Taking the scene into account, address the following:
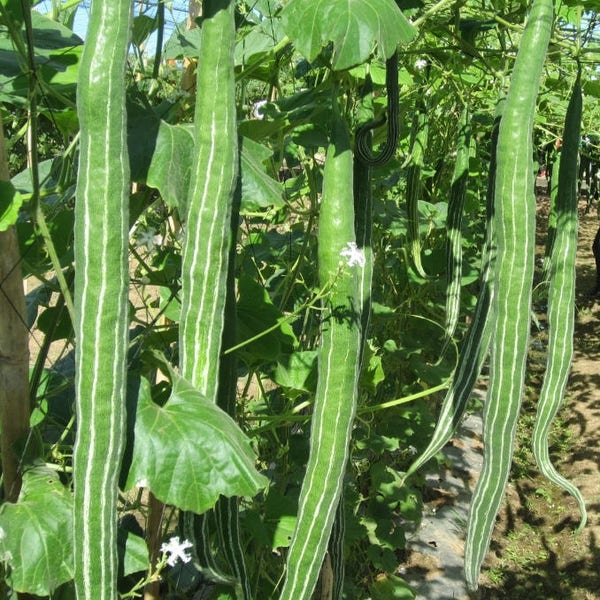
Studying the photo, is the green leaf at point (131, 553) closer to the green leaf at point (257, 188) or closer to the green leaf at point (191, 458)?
the green leaf at point (191, 458)

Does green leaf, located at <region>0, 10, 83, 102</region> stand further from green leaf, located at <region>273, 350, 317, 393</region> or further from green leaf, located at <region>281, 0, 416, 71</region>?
green leaf, located at <region>273, 350, 317, 393</region>

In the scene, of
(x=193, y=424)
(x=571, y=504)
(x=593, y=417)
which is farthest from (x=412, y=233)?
(x=593, y=417)

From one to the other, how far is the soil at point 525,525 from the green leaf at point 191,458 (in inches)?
103

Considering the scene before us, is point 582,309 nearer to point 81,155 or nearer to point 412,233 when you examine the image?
point 412,233

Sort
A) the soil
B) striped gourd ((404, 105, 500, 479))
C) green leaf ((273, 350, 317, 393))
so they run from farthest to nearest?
the soil → green leaf ((273, 350, 317, 393)) → striped gourd ((404, 105, 500, 479))

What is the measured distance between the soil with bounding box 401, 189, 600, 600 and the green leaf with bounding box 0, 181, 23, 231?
9.43ft

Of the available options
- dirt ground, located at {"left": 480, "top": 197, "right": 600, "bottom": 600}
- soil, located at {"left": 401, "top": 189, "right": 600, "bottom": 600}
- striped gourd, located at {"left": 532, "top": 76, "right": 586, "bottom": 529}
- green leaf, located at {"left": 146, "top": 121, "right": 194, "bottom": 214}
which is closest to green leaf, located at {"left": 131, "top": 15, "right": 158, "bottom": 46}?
green leaf, located at {"left": 146, "top": 121, "right": 194, "bottom": 214}

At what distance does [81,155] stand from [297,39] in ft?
1.35

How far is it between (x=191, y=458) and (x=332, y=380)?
0.34 metres

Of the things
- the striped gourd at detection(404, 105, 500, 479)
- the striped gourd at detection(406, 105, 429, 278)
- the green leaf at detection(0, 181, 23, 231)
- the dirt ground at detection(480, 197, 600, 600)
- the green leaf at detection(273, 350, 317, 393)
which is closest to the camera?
the green leaf at detection(0, 181, 23, 231)

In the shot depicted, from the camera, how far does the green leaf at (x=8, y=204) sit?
3.69ft

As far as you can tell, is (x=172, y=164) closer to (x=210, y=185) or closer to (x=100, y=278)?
(x=210, y=185)

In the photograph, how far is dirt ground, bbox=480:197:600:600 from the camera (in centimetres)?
399

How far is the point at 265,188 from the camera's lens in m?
1.40
